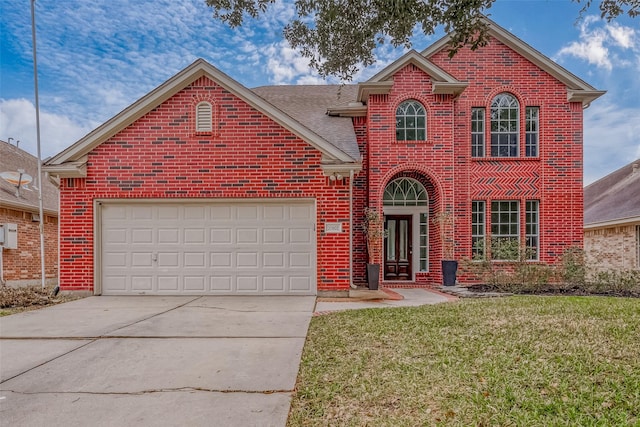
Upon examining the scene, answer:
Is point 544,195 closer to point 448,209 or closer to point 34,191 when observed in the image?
point 448,209

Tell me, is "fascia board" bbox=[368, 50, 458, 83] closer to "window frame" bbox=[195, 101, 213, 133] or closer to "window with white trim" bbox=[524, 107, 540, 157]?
"window with white trim" bbox=[524, 107, 540, 157]

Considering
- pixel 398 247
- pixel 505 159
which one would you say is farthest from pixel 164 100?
pixel 505 159

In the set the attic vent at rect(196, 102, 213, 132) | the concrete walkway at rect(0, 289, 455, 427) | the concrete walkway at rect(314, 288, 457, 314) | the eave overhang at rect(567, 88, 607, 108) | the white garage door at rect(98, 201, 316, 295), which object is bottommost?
the concrete walkway at rect(314, 288, 457, 314)

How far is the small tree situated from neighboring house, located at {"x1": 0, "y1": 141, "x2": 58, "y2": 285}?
37.0 ft

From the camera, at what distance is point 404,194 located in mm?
13281

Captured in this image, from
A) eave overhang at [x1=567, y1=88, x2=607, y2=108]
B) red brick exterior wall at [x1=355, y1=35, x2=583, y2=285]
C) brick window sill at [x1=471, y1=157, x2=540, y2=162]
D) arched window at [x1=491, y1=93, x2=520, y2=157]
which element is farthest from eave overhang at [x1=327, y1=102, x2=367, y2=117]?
eave overhang at [x1=567, y1=88, x2=607, y2=108]

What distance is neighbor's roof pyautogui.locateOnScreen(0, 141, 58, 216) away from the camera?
13.4 m

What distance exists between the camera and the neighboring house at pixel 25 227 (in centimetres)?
1312

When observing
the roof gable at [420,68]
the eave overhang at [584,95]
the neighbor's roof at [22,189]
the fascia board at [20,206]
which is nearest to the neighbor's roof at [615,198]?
the eave overhang at [584,95]

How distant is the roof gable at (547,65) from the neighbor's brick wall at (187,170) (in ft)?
21.6

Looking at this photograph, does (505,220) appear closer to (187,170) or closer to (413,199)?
(413,199)

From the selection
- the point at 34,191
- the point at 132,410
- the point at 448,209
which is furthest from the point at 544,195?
the point at 34,191

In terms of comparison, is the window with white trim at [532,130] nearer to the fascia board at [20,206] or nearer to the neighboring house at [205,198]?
the neighboring house at [205,198]

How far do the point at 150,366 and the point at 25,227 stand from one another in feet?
41.6
